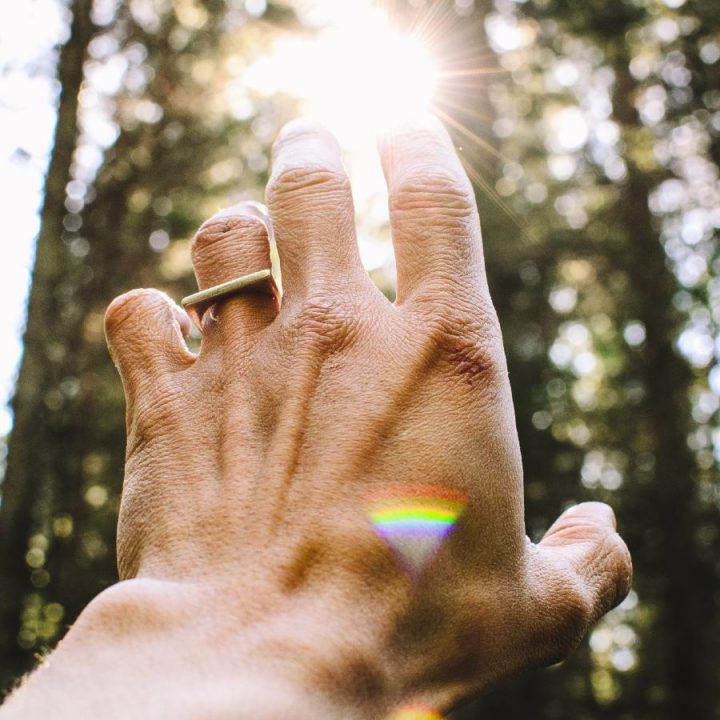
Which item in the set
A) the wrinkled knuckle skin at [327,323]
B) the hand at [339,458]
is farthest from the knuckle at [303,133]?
the wrinkled knuckle skin at [327,323]

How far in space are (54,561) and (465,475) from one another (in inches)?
464

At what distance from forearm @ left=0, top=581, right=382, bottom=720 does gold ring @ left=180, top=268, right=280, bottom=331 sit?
614 millimetres

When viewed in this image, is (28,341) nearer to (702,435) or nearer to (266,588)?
(266,588)

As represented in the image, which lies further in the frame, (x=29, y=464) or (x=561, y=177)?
(x=561, y=177)

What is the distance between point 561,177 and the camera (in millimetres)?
16562

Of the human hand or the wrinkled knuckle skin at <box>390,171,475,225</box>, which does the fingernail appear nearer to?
the human hand

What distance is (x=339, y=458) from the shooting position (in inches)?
57.9

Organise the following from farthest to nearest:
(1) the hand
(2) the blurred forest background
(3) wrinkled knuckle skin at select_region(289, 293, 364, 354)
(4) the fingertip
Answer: (2) the blurred forest background
(4) the fingertip
(3) wrinkled knuckle skin at select_region(289, 293, 364, 354)
(1) the hand

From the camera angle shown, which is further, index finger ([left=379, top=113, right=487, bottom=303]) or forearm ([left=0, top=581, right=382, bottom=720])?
index finger ([left=379, top=113, right=487, bottom=303])

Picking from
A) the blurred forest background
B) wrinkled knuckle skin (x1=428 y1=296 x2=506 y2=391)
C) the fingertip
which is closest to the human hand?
wrinkled knuckle skin (x1=428 y1=296 x2=506 y2=391)

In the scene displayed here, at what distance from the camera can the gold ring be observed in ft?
5.47

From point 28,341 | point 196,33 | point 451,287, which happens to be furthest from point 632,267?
point 451,287

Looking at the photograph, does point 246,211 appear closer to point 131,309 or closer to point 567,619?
point 131,309

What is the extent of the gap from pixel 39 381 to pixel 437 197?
9.61 meters
